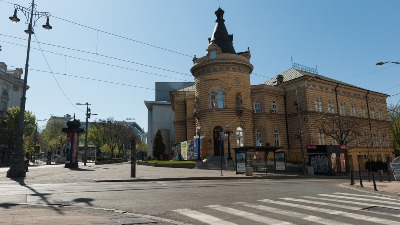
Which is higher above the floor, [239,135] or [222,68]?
[222,68]

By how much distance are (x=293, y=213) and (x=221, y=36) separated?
44.2 metres

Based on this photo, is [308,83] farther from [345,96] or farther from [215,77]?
[215,77]

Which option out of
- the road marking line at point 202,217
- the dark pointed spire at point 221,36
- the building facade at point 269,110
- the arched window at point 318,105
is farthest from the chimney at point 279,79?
the road marking line at point 202,217

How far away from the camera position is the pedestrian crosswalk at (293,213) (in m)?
8.12

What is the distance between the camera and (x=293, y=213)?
9.23 meters

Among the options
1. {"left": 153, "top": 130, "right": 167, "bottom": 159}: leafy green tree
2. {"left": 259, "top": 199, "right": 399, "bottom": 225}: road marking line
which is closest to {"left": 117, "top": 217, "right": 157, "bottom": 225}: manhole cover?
{"left": 259, "top": 199, "right": 399, "bottom": 225}: road marking line

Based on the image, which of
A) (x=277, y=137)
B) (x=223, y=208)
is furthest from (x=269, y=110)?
(x=223, y=208)

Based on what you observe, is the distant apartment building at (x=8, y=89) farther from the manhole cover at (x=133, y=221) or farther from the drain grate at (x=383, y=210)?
the drain grate at (x=383, y=210)

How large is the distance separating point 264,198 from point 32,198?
905 cm

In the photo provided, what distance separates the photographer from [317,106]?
50781mm

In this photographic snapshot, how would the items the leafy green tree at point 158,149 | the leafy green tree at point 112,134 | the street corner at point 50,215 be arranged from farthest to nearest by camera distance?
1. the leafy green tree at point 112,134
2. the leafy green tree at point 158,149
3. the street corner at point 50,215

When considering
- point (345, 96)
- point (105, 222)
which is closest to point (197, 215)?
point (105, 222)

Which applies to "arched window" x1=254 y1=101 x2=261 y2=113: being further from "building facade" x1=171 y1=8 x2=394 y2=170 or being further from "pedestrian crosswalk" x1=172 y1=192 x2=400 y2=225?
"pedestrian crosswalk" x1=172 y1=192 x2=400 y2=225

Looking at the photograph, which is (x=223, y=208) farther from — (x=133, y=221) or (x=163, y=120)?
(x=163, y=120)
